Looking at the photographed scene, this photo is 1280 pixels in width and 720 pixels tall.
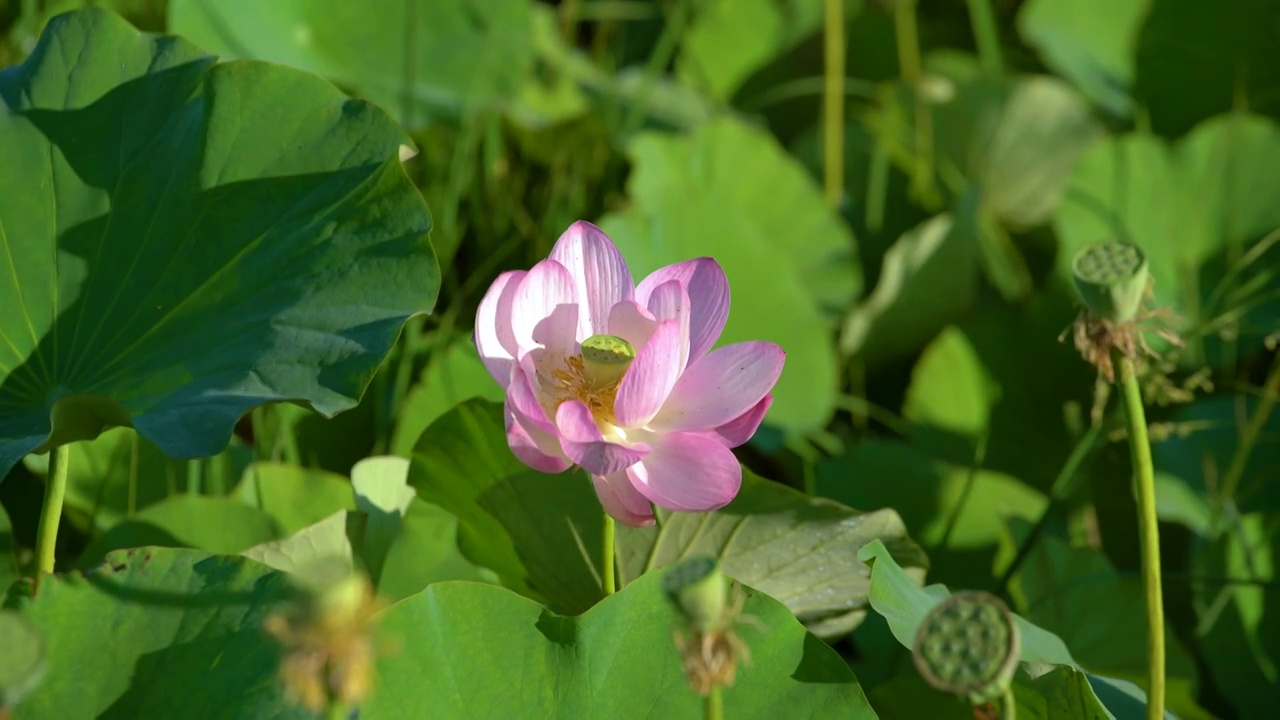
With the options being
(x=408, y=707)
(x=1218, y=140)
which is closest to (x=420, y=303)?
(x=408, y=707)

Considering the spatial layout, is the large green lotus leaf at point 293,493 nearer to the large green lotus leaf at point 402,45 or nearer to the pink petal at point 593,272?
the pink petal at point 593,272

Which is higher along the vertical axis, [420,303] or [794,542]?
[420,303]

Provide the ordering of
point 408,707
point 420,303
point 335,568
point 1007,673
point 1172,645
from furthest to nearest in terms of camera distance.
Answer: point 1172,645 → point 420,303 → point 408,707 → point 1007,673 → point 335,568

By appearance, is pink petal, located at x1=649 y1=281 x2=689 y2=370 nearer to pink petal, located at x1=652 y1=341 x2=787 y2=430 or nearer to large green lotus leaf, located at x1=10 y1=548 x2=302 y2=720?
pink petal, located at x1=652 y1=341 x2=787 y2=430

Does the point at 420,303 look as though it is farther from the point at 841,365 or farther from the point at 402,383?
the point at 841,365

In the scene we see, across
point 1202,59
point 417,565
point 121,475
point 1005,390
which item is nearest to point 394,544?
point 417,565

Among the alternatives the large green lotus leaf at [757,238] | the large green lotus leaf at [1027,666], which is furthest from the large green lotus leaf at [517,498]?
the large green lotus leaf at [757,238]

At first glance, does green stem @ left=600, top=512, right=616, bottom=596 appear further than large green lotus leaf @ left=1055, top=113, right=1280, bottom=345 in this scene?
No

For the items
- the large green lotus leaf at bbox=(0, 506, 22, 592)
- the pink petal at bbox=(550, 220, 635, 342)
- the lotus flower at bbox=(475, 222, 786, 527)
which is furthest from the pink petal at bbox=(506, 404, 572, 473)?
the large green lotus leaf at bbox=(0, 506, 22, 592)

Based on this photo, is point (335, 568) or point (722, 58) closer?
point (335, 568)
